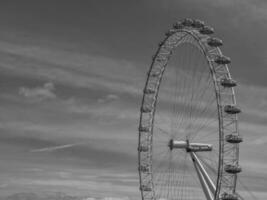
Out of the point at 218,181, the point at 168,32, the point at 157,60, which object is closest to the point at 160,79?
the point at 157,60

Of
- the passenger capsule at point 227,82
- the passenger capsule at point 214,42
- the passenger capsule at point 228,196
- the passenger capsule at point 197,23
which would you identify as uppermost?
the passenger capsule at point 197,23

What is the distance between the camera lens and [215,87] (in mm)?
63625

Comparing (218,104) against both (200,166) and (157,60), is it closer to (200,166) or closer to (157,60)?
(200,166)

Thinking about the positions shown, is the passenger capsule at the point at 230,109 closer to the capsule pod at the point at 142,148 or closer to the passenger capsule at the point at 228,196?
the passenger capsule at the point at 228,196

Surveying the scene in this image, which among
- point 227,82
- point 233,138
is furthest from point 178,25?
point 233,138

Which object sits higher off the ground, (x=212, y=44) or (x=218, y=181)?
(x=212, y=44)

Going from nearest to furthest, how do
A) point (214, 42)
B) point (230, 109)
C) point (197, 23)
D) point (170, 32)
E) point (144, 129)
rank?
point (230, 109)
point (214, 42)
point (197, 23)
point (170, 32)
point (144, 129)

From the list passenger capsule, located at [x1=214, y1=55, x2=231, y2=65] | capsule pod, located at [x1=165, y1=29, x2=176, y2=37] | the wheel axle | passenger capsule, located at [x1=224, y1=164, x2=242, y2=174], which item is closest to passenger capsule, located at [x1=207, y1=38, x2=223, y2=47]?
passenger capsule, located at [x1=214, y1=55, x2=231, y2=65]

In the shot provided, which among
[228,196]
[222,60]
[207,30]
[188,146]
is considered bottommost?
[228,196]

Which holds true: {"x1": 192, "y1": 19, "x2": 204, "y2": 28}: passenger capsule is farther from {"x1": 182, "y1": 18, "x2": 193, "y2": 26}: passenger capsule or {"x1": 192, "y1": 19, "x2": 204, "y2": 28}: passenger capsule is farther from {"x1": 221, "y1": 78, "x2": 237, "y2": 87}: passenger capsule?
{"x1": 221, "y1": 78, "x2": 237, "y2": 87}: passenger capsule

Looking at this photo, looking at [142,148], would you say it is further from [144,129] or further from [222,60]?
[222,60]

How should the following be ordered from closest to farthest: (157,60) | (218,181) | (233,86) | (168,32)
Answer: (218,181), (233,86), (168,32), (157,60)

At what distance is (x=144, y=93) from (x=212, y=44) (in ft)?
72.2

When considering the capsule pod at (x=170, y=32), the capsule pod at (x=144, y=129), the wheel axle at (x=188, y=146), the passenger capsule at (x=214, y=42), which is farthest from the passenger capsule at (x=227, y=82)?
the capsule pod at (x=144, y=129)
